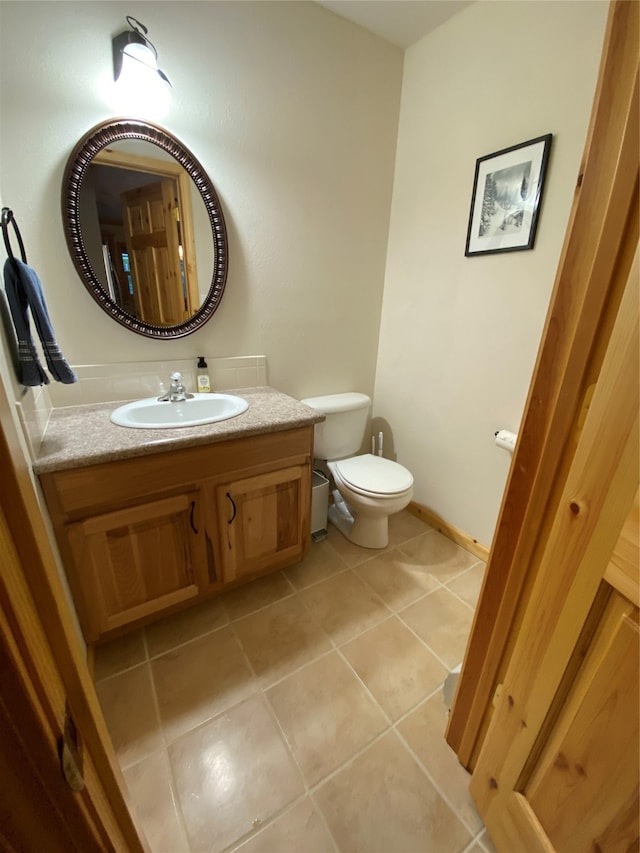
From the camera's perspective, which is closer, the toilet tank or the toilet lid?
the toilet lid

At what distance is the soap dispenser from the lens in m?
1.65

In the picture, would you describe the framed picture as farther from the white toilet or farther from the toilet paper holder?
the white toilet

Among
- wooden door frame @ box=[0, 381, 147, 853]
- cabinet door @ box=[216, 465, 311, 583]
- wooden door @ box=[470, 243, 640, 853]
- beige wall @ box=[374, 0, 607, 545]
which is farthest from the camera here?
cabinet door @ box=[216, 465, 311, 583]

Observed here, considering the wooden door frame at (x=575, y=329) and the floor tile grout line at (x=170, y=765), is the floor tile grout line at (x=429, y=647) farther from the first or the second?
the floor tile grout line at (x=170, y=765)

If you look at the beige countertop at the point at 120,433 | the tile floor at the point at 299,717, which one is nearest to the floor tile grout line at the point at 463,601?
the tile floor at the point at 299,717

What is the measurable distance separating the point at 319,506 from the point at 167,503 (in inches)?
34.9

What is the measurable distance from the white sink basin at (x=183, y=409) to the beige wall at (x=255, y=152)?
0.73 feet

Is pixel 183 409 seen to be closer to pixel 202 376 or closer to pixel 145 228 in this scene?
pixel 202 376

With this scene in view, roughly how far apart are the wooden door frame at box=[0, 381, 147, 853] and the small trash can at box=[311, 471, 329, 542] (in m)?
1.46

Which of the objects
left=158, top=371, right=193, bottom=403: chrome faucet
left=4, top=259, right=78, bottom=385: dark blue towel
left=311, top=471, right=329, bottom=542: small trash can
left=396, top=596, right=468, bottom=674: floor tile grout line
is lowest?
left=396, top=596, right=468, bottom=674: floor tile grout line

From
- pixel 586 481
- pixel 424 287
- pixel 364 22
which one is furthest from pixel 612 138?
pixel 364 22

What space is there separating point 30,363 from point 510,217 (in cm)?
179

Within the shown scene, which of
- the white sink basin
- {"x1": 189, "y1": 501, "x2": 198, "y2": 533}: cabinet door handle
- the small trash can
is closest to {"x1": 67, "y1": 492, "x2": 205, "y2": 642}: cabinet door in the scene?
{"x1": 189, "y1": 501, "x2": 198, "y2": 533}: cabinet door handle

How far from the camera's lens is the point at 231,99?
57.2 inches
